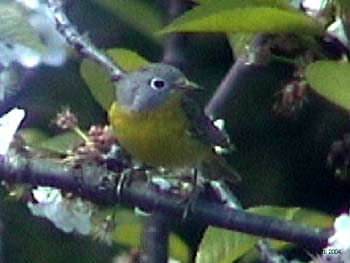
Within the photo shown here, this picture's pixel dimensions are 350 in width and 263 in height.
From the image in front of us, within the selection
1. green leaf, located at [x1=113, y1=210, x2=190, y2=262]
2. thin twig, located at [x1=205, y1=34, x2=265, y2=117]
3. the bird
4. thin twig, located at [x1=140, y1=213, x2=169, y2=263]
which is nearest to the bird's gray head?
the bird

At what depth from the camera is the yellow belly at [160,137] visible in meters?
1.92

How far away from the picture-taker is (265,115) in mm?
2482

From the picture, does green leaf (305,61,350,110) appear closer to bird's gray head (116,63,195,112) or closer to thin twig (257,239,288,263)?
thin twig (257,239,288,263)

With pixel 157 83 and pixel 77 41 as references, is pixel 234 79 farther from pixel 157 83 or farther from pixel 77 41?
pixel 157 83

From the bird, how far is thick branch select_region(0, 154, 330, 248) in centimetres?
26

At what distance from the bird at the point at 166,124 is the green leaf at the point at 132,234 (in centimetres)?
10

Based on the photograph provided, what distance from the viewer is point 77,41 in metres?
1.54

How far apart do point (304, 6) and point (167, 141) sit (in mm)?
582

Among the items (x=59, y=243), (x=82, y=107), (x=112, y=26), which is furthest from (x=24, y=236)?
(x=112, y=26)

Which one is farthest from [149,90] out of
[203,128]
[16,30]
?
[16,30]

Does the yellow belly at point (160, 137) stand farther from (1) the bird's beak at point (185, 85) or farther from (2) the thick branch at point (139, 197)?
(2) the thick branch at point (139, 197)

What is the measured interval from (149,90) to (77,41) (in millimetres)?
726

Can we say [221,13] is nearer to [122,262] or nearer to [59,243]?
[122,262]

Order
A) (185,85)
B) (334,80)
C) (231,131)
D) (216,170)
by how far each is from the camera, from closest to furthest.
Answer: (334,80) → (216,170) → (185,85) → (231,131)
